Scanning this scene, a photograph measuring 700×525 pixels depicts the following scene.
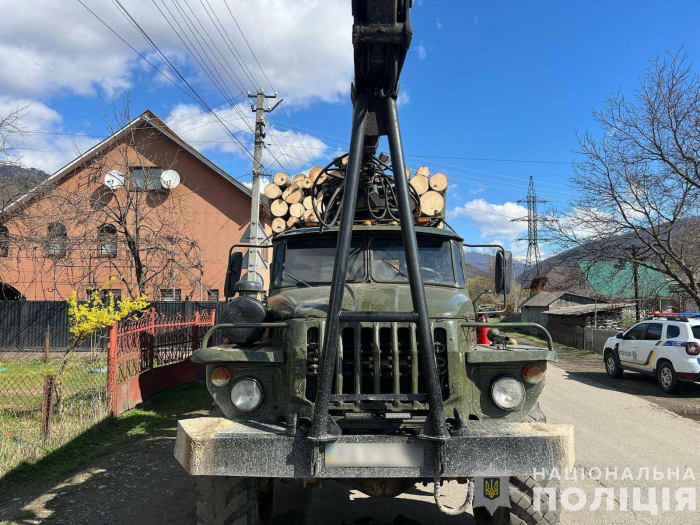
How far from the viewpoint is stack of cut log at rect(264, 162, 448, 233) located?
7.73m

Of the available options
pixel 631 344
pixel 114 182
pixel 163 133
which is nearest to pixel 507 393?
pixel 631 344

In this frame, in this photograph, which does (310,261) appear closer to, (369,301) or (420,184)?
(369,301)

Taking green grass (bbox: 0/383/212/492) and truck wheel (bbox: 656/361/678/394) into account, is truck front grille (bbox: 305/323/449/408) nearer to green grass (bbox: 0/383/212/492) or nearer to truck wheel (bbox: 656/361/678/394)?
green grass (bbox: 0/383/212/492)

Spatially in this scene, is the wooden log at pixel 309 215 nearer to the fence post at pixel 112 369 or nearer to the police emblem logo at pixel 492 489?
the fence post at pixel 112 369

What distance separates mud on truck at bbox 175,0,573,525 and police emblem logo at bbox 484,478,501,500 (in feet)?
0.05

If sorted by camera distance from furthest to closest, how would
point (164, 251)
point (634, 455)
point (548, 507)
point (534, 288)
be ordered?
point (534, 288)
point (164, 251)
point (634, 455)
point (548, 507)

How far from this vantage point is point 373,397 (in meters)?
3.07

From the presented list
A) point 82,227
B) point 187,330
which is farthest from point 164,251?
point 187,330

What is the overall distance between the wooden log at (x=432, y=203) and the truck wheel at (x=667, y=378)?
6.96 m

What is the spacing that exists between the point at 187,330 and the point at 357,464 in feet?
27.4

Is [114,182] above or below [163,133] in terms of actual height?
below

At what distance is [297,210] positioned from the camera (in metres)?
8.62

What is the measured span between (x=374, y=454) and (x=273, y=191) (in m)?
6.74

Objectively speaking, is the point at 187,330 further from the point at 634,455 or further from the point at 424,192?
the point at 634,455
